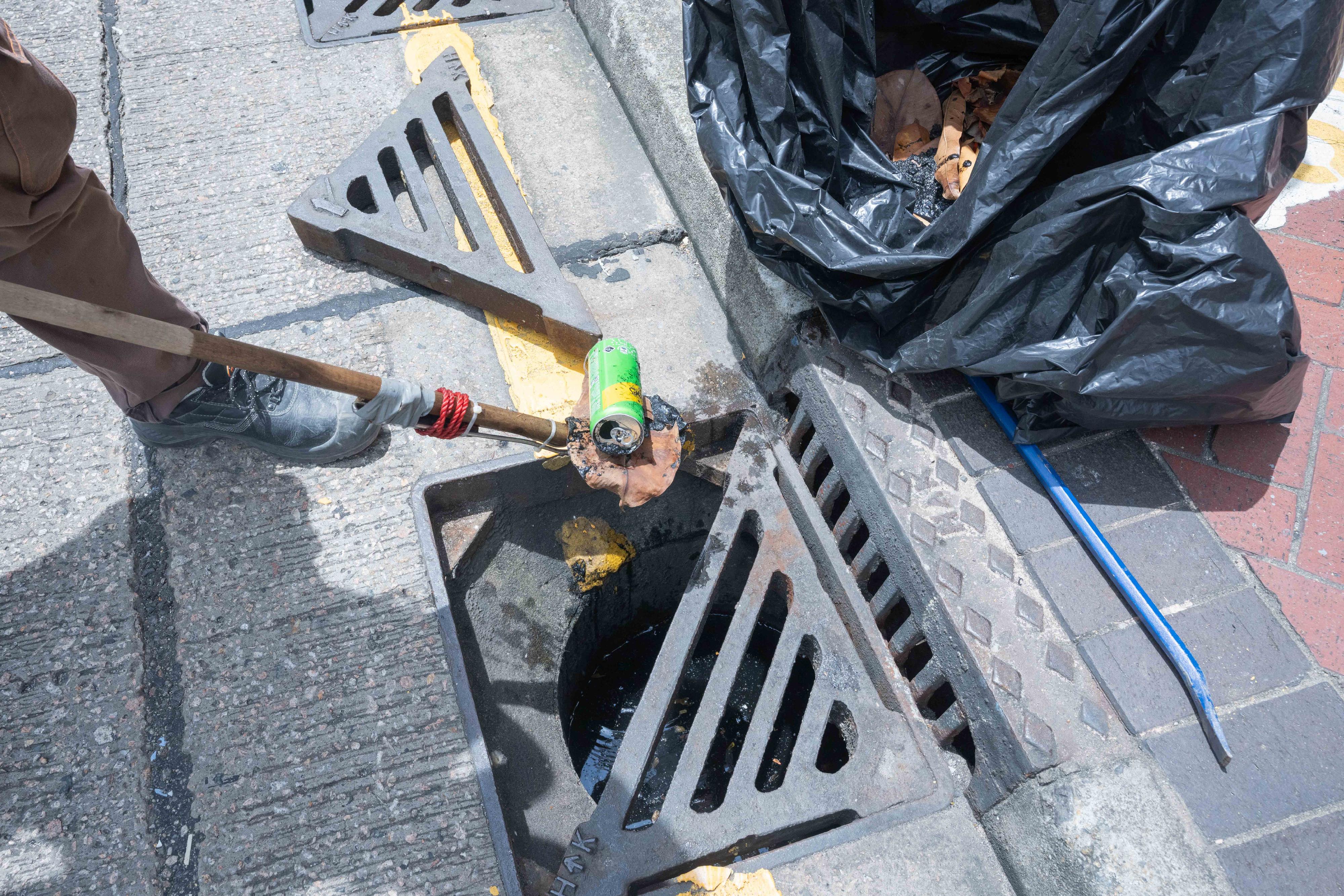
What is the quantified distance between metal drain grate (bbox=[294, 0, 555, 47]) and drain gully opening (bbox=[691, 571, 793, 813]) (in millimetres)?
2332

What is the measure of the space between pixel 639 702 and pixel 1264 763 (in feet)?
5.04

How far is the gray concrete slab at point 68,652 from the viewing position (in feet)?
5.05

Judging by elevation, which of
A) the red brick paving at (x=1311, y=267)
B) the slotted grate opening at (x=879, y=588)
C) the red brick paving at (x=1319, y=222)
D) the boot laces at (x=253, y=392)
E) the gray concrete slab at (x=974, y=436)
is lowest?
the slotted grate opening at (x=879, y=588)

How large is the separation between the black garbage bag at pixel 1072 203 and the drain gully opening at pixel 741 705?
2.86 ft

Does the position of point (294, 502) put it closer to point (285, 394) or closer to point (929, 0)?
point (285, 394)

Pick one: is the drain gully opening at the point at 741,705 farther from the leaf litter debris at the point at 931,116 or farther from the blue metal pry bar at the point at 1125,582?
the leaf litter debris at the point at 931,116

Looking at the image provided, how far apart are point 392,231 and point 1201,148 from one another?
1919 mm

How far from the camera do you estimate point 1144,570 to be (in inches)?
66.9

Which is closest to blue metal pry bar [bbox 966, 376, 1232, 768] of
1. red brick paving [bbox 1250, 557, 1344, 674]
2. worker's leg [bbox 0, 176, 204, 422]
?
red brick paving [bbox 1250, 557, 1344, 674]

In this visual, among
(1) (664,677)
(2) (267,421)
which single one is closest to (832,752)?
(1) (664,677)

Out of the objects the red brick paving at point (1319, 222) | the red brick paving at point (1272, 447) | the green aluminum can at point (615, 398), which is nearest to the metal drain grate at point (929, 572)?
the green aluminum can at point (615, 398)

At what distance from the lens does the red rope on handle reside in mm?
1594

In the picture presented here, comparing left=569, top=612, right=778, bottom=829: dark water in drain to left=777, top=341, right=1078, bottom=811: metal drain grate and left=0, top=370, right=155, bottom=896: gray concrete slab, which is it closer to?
left=777, top=341, right=1078, bottom=811: metal drain grate

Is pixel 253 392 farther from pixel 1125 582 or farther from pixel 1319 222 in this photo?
pixel 1319 222
